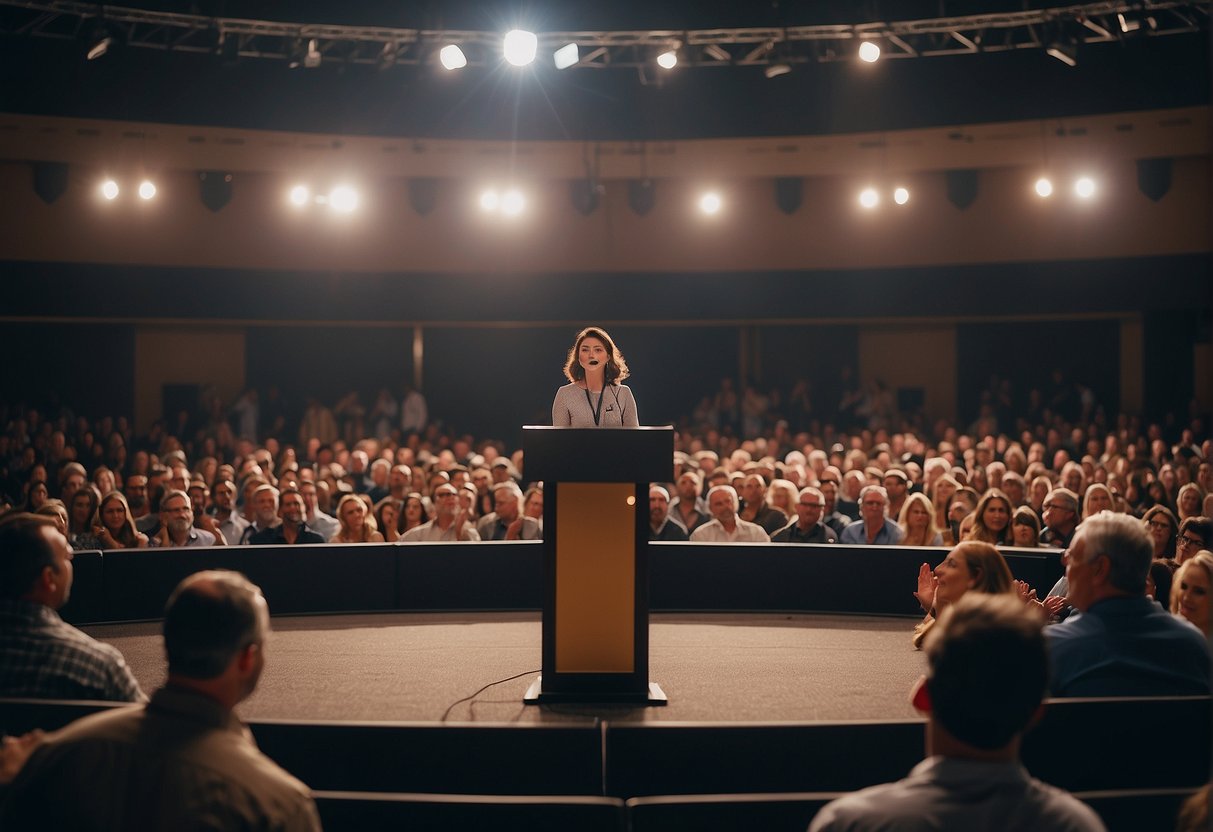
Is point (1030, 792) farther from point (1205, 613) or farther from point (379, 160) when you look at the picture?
point (379, 160)

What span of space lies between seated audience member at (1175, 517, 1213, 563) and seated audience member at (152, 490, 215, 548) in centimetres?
645

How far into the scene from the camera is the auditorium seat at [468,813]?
305cm

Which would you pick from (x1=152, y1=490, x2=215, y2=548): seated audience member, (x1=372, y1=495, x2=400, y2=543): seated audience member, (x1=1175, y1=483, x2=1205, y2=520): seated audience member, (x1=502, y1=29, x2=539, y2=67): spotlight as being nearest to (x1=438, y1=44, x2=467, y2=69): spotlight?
(x1=502, y1=29, x2=539, y2=67): spotlight

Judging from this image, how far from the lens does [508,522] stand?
9.86 metres

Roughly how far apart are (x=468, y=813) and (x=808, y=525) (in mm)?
6373

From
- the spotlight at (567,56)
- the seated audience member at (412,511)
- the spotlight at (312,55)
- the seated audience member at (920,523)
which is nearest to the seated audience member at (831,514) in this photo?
the seated audience member at (920,523)

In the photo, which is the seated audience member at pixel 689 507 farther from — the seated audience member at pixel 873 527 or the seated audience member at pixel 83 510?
the seated audience member at pixel 83 510

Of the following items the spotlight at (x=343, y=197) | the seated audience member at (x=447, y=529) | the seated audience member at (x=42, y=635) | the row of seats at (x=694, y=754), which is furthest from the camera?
the spotlight at (x=343, y=197)

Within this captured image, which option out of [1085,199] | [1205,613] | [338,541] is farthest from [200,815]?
[1085,199]

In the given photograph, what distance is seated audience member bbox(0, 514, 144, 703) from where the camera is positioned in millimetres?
3637

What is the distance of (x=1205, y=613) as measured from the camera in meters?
5.05

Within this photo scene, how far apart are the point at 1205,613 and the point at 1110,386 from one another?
1675 centimetres

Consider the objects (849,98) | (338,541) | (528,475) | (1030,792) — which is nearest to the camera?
(1030,792)

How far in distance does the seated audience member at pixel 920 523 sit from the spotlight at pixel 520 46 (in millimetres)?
6206
